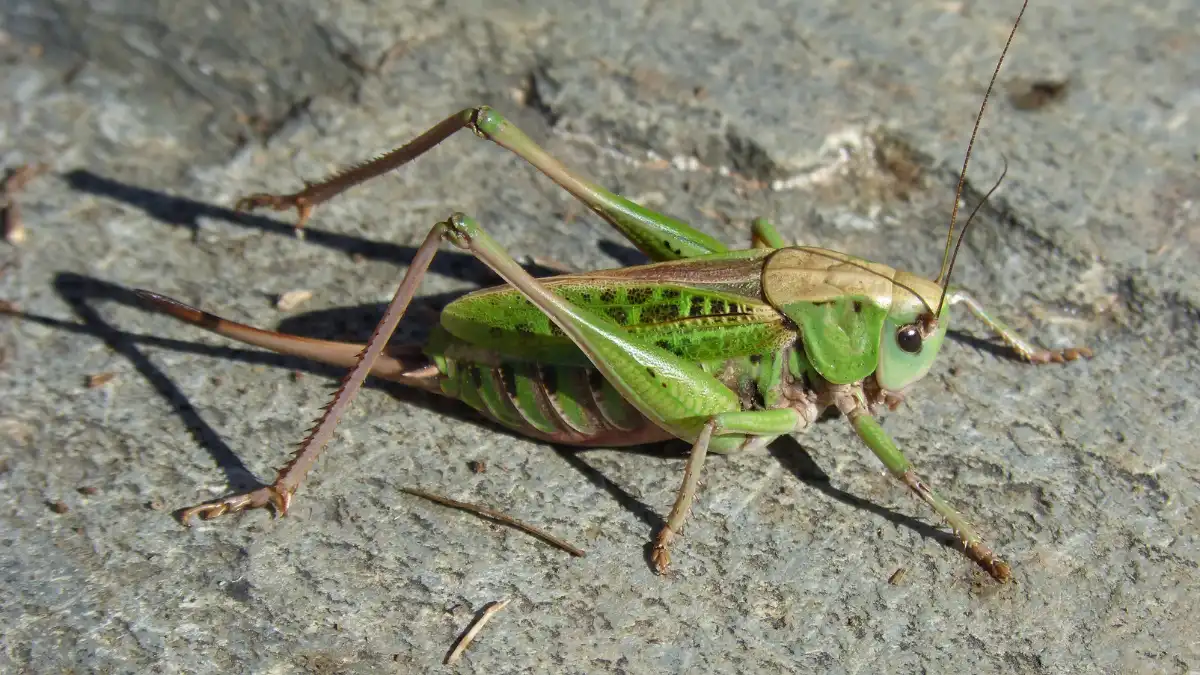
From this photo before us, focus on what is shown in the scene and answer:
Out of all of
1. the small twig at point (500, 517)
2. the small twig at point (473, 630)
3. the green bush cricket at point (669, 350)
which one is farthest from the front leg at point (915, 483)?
the small twig at point (473, 630)

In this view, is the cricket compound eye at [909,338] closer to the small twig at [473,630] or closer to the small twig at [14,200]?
the small twig at [473,630]

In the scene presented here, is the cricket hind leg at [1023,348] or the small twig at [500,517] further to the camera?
the cricket hind leg at [1023,348]

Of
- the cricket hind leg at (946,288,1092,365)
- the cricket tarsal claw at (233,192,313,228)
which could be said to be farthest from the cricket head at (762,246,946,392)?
the cricket tarsal claw at (233,192,313,228)

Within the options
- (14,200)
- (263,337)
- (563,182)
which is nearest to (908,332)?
(563,182)

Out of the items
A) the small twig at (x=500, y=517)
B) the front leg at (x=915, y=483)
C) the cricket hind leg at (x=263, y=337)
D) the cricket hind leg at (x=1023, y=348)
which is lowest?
the small twig at (x=500, y=517)

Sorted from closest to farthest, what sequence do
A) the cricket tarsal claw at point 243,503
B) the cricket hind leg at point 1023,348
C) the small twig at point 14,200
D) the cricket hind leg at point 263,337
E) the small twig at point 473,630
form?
1. the small twig at point 473,630
2. the cricket tarsal claw at point 243,503
3. the cricket hind leg at point 263,337
4. the cricket hind leg at point 1023,348
5. the small twig at point 14,200

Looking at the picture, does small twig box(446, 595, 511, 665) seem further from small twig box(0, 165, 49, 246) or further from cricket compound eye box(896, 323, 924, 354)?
small twig box(0, 165, 49, 246)
